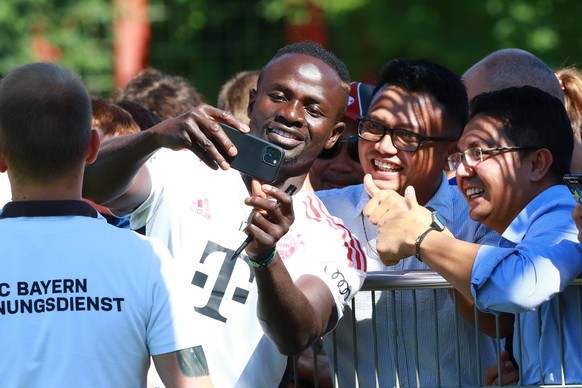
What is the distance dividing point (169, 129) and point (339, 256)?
0.74 m

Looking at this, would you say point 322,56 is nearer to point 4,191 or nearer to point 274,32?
point 4,191

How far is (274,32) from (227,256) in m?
11.4

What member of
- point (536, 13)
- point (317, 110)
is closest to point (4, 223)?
point (317, 110)

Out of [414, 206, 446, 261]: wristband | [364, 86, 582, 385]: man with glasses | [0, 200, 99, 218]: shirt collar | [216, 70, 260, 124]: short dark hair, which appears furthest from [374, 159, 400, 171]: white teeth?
[216, 70, 260, 124]: short dark hair

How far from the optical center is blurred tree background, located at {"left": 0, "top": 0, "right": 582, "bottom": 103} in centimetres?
1195

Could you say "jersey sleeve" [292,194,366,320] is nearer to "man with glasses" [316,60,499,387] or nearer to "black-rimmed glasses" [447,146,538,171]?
"man with glasses" [316,60,499,387]

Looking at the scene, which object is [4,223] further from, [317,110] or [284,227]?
[317,110]

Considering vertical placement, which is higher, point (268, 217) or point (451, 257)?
point (268, 217)

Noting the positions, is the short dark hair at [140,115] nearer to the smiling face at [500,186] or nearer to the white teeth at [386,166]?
the white teeth at [386,166]

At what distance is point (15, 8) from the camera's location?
45.5ft

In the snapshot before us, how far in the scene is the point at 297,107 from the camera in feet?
13.8

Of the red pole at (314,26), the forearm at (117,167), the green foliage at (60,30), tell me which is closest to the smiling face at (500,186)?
the forearm at (117,167)

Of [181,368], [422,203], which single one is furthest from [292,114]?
[181,368]

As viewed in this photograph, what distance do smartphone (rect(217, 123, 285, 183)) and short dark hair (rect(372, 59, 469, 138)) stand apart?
1207mm
